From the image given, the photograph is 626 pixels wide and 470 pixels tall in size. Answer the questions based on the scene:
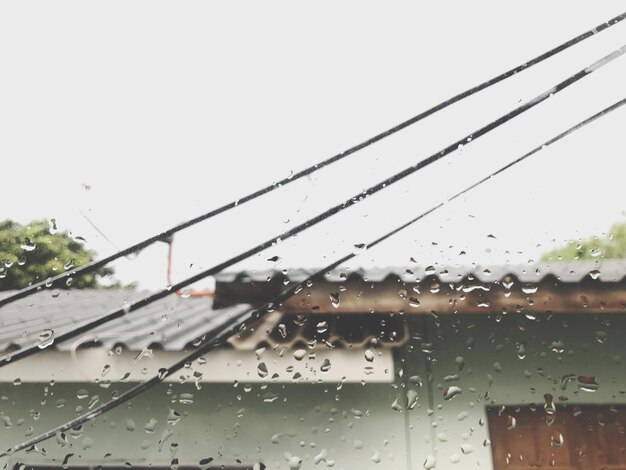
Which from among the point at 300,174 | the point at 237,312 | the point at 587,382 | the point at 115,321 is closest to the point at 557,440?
the point at 587,382

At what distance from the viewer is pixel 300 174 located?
3.81 ft

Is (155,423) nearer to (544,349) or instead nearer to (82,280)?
(82,280)

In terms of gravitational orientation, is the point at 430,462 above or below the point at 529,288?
below

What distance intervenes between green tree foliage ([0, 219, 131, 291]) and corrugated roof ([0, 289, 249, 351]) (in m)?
0.07

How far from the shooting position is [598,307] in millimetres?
1350

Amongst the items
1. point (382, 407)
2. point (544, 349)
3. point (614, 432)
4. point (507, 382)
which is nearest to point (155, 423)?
point (382, 407)

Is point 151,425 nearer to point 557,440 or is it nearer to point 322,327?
point 322,327

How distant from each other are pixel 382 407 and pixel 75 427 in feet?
3.12

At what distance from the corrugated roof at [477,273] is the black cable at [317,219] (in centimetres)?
18

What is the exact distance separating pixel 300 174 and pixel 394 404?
2.82ft

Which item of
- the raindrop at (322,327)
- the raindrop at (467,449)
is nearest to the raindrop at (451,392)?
the raindrop at (467,449)

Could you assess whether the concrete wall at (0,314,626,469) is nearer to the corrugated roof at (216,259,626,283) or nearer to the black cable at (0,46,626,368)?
the corrugated roof at (216,259,626,283)

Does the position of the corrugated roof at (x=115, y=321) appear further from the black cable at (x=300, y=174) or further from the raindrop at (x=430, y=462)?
the raindrop at (x=430, y=462)

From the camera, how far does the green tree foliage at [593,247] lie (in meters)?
1.23
